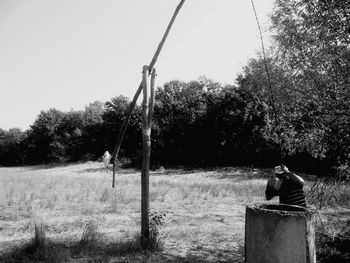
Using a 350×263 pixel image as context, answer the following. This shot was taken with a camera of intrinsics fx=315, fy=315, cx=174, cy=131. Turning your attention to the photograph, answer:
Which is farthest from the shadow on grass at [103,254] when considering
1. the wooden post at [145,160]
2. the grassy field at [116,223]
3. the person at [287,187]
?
the person at [287,187]

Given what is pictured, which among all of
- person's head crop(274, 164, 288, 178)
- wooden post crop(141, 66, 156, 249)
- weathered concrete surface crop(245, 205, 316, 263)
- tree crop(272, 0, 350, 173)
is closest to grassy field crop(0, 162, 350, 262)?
wooden post crop(141, 66, 156, 249)

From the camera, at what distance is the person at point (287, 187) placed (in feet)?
19.5

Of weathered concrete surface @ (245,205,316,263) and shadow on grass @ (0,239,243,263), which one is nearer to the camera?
weathered concrete surface @ (245,205,316,263)

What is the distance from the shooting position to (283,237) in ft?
11.9

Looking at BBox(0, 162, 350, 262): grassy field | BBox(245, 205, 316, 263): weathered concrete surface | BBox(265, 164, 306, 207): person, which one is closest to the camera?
BBox(245, 205, 316, 263): weathered concrete surface

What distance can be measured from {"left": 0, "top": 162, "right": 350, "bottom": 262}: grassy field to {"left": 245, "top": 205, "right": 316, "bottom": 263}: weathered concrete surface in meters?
2.50

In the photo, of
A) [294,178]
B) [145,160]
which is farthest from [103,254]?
[294,178]

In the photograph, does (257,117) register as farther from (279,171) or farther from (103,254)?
(103,254)

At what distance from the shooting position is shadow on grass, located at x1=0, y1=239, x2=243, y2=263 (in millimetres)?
5719

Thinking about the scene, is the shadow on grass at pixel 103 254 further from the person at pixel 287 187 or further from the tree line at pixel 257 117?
the tree line at pixel 257 117

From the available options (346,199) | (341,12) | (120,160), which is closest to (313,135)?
(341,12)

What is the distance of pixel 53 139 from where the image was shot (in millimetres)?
50375

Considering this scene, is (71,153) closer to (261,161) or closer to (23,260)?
(261,161)

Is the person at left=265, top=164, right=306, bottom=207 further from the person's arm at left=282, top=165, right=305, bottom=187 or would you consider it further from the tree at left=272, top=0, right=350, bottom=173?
the tree at left=272, top=0, right=350, bottom=173
